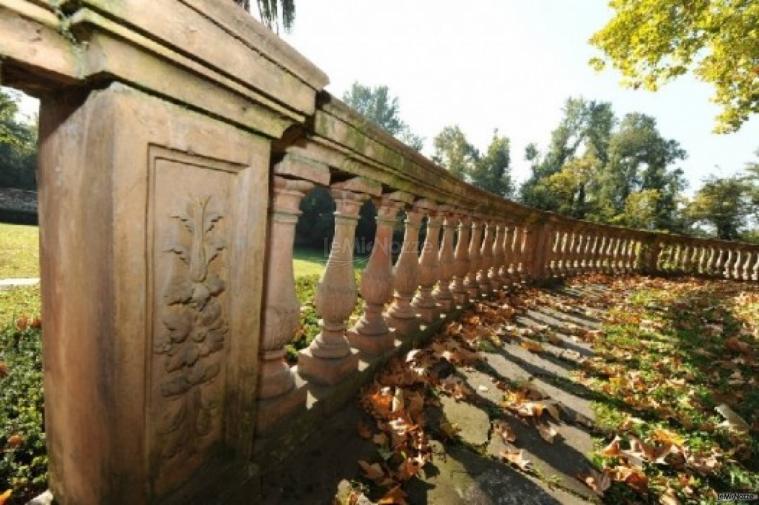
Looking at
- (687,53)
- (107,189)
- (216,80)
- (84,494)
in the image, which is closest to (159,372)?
(84,494)

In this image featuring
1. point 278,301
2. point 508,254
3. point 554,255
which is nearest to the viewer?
point 278,301

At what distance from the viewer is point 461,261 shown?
4.05m

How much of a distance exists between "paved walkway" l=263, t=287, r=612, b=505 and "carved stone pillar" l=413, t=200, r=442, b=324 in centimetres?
67

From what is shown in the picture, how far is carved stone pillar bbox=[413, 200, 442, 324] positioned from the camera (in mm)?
3270

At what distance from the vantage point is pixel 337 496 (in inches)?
58.8

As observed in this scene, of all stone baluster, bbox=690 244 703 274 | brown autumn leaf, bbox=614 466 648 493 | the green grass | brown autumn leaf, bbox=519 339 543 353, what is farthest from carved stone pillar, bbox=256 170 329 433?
stone baluster, bbox=690 244 703 274

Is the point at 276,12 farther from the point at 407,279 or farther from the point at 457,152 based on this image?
the point at 457,152

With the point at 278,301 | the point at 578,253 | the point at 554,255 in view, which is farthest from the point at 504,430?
the point at 578,253

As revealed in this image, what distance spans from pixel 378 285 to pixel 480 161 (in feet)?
132

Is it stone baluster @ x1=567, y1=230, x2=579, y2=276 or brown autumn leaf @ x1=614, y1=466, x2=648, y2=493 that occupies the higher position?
stone baluster @ x1=567, y1=230, x2=579, y2=276

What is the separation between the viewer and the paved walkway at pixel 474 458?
5.14 feet

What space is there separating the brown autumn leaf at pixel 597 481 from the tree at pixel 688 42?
10.2 metres

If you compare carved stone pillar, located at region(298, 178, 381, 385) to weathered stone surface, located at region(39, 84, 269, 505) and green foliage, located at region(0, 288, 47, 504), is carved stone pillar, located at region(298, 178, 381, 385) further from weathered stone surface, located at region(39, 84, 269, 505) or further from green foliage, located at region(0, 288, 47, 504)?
green foliage, located at region(0, 288, 47, 504)

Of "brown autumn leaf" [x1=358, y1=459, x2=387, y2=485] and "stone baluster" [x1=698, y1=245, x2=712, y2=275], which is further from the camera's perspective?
"stone baluster" [x1=698, y1=245, x2=712, y2=275]
